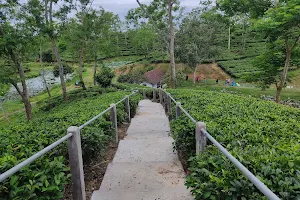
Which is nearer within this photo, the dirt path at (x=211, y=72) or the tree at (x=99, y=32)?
the tree at (x=99, y=32)

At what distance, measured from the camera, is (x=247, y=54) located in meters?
43.1

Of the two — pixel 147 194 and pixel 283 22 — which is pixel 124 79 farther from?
pixel 147 194

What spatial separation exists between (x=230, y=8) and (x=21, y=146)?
48.4 feet

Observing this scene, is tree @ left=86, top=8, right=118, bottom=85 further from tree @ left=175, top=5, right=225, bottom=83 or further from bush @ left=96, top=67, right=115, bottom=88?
tree @ left=175, top=5, right=225, bottom=83

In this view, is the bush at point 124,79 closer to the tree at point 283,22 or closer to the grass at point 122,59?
the grass at point 122,59

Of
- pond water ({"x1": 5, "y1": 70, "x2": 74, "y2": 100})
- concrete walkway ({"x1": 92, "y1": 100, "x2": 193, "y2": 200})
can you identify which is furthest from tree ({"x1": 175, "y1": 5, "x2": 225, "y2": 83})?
concrete walkway ({"x1": 92, "y1": 100, "x2": 193, "y2": 200})

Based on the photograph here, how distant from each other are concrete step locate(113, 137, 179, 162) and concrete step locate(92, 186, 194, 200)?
113 centimetres

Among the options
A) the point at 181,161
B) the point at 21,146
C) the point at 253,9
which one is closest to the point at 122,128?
the point at 181,161

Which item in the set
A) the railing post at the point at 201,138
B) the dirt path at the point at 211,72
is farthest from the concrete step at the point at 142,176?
the dirt path at the point at 211,72

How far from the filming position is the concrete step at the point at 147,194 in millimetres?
2854

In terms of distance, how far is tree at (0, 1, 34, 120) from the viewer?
10430mm

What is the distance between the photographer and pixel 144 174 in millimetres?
3486

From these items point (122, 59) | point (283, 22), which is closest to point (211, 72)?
point (122, 59)

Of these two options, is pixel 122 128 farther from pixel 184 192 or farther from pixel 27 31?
pixel 27 31
